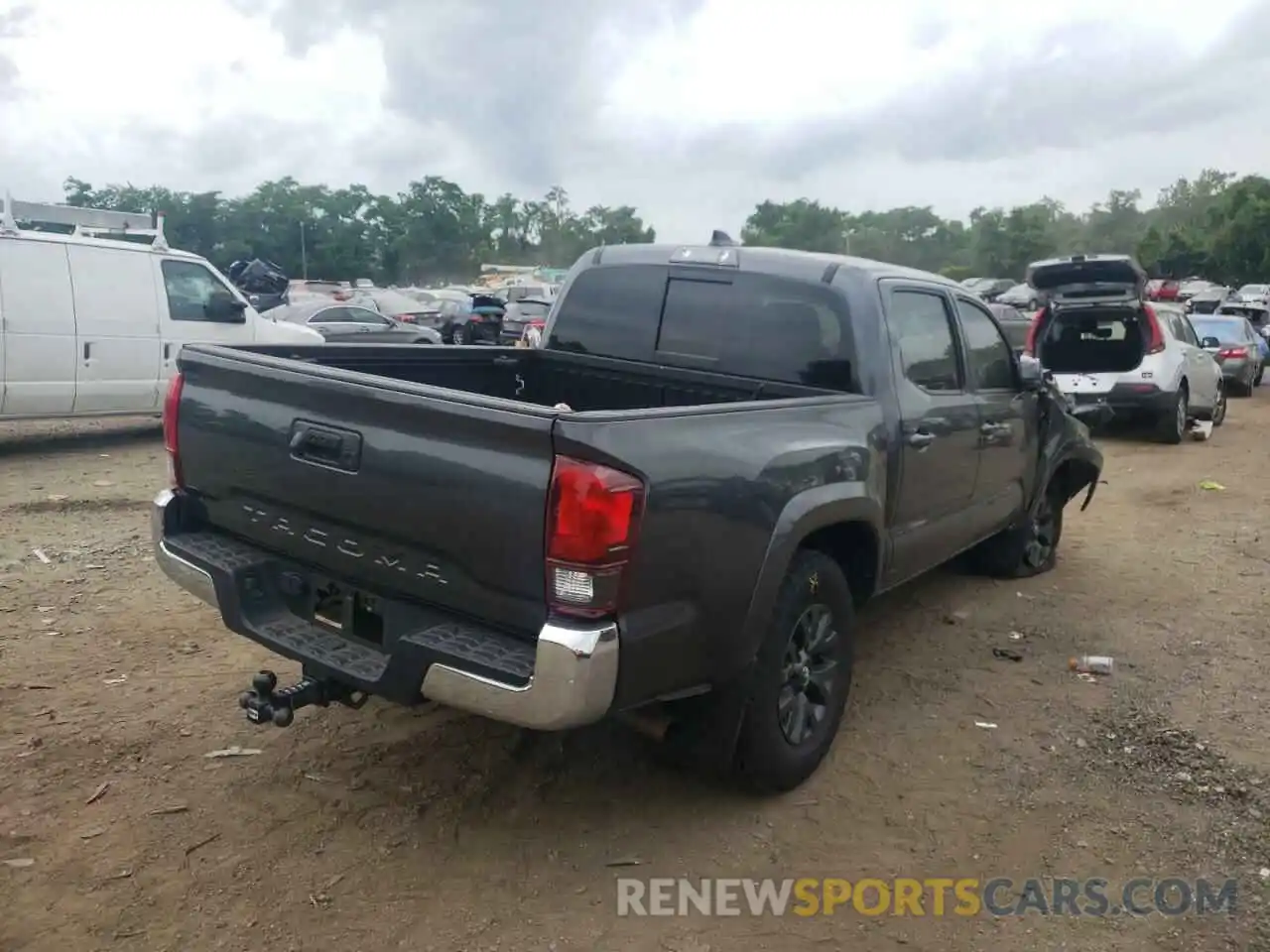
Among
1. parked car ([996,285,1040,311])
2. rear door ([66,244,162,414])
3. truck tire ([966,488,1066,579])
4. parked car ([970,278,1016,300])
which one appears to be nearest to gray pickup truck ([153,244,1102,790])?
truck tire ([966,488,1066,579])

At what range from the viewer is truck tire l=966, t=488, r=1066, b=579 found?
20.5ft

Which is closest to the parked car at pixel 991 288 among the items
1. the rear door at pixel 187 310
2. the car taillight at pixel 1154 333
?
the car taillight at pixel 1154 333

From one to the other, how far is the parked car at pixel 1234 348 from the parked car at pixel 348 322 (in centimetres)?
1238

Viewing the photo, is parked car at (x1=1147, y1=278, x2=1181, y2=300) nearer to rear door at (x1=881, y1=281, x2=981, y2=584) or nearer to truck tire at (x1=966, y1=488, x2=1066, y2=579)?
truck tire at (x1=966, y1=488, x2=1066, y2=579)

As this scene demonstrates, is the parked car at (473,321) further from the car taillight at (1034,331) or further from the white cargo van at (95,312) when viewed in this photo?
the car taillight at (1034,331)

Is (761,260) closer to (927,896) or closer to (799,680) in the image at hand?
(799,680)

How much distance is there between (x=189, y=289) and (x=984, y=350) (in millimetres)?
8038

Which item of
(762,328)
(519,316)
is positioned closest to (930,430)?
(762,328)

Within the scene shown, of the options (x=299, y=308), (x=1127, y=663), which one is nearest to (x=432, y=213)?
(x=299, y=308)

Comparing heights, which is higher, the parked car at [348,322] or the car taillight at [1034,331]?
the car taillight at [1034,331]

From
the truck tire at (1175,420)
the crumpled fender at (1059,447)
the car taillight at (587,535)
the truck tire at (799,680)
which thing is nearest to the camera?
the car taillight at (587,535)

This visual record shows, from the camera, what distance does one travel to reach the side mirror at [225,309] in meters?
10.5

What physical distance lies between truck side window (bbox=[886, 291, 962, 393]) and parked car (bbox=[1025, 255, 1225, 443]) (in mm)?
7203

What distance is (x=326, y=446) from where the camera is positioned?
10.6ft
